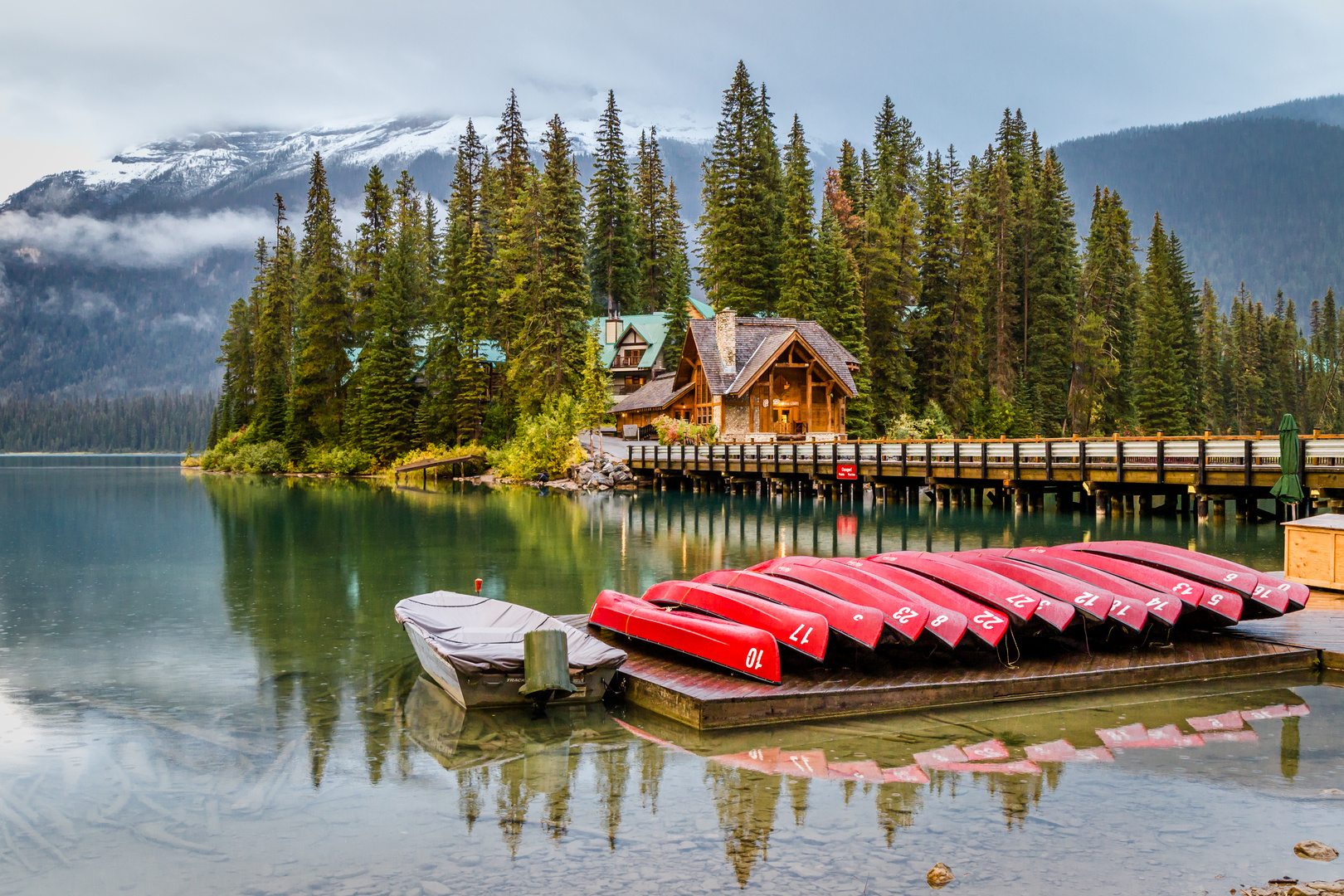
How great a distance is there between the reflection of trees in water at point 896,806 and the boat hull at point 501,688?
359cm

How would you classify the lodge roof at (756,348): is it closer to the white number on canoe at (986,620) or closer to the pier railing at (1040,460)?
the pier railing at (1040,460)

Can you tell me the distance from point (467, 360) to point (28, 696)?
54520 mm

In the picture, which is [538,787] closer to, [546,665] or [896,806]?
[546,665]

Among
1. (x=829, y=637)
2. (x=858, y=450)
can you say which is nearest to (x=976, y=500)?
(x=858, y=450)

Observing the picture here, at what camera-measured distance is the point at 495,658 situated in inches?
420

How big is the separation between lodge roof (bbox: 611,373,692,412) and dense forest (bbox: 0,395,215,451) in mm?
147073

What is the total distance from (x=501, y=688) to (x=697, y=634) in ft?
7.26

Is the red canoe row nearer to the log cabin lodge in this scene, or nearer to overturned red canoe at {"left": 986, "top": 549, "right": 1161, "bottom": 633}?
overturned red canoe at {"left": 986, "top": 549, "right": 1161, "bottom": 633}

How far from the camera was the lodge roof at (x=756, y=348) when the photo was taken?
5481 centimetres

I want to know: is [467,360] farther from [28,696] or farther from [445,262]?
[28,696]

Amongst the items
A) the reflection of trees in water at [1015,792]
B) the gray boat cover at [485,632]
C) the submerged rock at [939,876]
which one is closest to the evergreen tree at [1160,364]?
the gray boat cover at [485,632]

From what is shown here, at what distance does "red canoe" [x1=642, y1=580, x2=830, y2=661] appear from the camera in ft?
34.7

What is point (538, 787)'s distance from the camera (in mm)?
8664

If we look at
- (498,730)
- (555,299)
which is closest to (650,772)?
(498,730)
